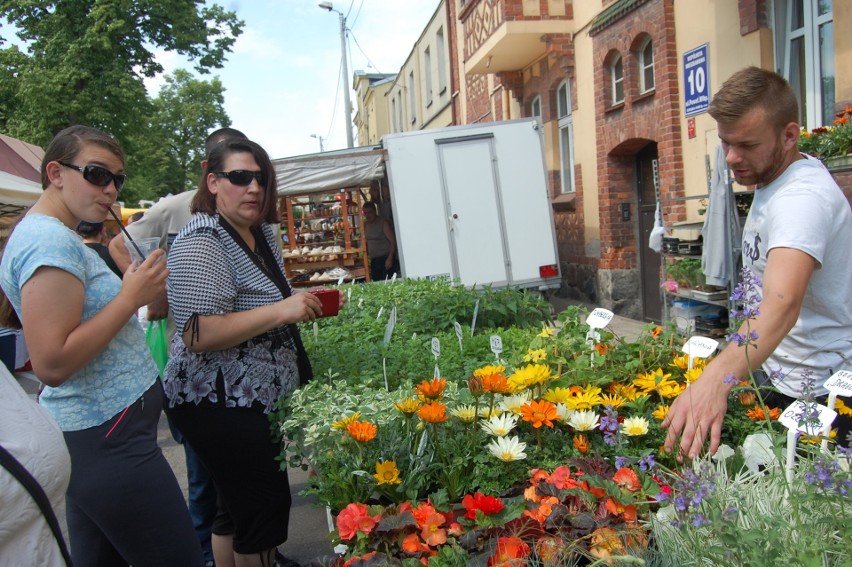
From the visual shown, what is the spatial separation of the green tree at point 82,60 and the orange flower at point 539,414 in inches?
652

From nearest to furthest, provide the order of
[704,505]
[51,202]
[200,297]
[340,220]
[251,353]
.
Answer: [704,505] → [51,202] → [200,297] → [251,353] → [340,220]

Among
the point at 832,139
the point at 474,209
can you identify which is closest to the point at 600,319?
the point at 832,139

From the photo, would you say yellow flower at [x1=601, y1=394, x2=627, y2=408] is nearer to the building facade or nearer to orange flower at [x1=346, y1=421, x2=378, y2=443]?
orange flower at [x1=346, y1=421, x2=378, y2=443]

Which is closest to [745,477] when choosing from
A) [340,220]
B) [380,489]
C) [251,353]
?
[380,489]

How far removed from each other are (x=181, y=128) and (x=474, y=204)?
42.8 meters

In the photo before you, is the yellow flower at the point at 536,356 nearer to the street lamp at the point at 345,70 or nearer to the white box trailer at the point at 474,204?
the white box trailer at the point at 474,204

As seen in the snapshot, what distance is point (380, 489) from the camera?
1.76 m

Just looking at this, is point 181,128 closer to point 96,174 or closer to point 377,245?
point 377,245

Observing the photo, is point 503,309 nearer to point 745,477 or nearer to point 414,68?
point 745,477

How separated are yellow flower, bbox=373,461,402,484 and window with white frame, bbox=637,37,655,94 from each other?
8729mm

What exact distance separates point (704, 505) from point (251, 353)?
1576 mm

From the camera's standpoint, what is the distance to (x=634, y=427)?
1.81 meters

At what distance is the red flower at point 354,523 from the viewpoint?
1.50 metres

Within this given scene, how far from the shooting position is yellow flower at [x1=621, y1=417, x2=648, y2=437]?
5.92 feet
